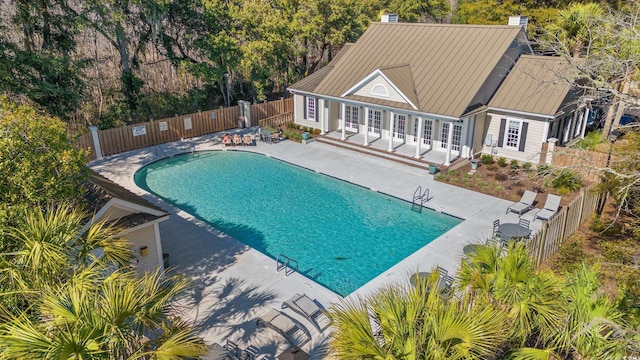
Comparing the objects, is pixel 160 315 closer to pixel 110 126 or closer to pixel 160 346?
pixel 160 346

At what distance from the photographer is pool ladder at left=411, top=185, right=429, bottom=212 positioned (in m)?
19.1

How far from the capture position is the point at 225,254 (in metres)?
15.2

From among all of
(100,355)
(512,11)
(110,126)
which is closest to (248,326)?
(100,355)

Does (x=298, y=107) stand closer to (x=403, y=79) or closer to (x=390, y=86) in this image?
(x=390, y=86)

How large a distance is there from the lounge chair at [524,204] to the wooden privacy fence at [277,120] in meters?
16.8

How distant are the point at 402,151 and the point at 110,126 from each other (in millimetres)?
17598

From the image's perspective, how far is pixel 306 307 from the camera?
39.0ft

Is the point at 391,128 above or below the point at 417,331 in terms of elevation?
below

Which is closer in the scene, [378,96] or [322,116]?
[378,96]

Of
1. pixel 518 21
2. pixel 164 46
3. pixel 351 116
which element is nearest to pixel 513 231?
pixel 351 116

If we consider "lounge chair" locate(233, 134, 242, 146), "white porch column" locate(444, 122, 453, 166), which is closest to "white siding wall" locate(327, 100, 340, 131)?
"lounge chair" locate(233, 134, 242, 146)

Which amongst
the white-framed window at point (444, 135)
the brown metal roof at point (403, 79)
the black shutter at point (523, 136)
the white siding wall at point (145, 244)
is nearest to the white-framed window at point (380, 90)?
the brown metal roof at point (403, 79)

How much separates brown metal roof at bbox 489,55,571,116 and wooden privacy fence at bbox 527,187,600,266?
6.65m

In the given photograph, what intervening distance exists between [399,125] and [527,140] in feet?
22.8
